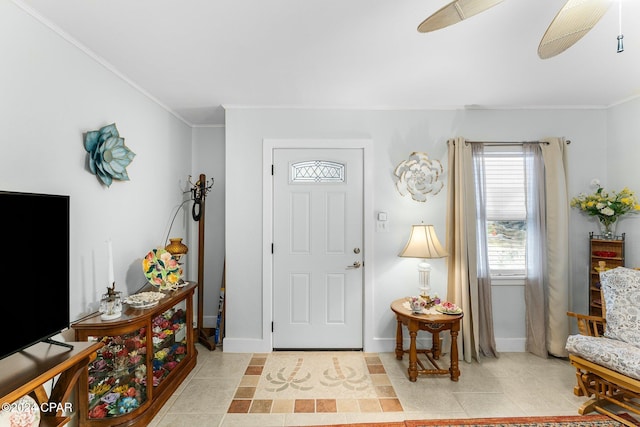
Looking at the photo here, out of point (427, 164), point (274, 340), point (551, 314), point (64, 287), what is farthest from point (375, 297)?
point (64, 287)

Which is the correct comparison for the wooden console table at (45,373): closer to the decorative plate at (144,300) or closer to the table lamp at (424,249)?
the decorative plate at (144,300)

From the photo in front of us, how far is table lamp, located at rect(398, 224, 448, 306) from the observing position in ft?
9.46

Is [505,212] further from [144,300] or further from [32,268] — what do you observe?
[32,268]

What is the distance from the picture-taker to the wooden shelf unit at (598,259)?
291 centimetres

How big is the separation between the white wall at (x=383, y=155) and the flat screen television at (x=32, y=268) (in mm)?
1645

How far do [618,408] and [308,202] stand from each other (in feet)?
9.74

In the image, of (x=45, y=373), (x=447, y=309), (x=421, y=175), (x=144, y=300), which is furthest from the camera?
(x=421, y=175)

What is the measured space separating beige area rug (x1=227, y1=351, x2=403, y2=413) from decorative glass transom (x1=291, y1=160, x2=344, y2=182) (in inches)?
70.6

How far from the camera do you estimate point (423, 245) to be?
115 inches

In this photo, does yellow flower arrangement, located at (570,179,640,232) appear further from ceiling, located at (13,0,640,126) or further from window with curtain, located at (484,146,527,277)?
ceiling, located at (13,0,640,126)

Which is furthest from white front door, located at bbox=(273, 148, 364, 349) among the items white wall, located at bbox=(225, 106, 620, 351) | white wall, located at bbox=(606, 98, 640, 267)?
white wall, located at bbox=(606, 98, 640, 267)

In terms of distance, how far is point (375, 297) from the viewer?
323cm

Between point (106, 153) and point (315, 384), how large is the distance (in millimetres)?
2405

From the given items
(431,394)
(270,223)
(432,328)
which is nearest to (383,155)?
(270,223)
